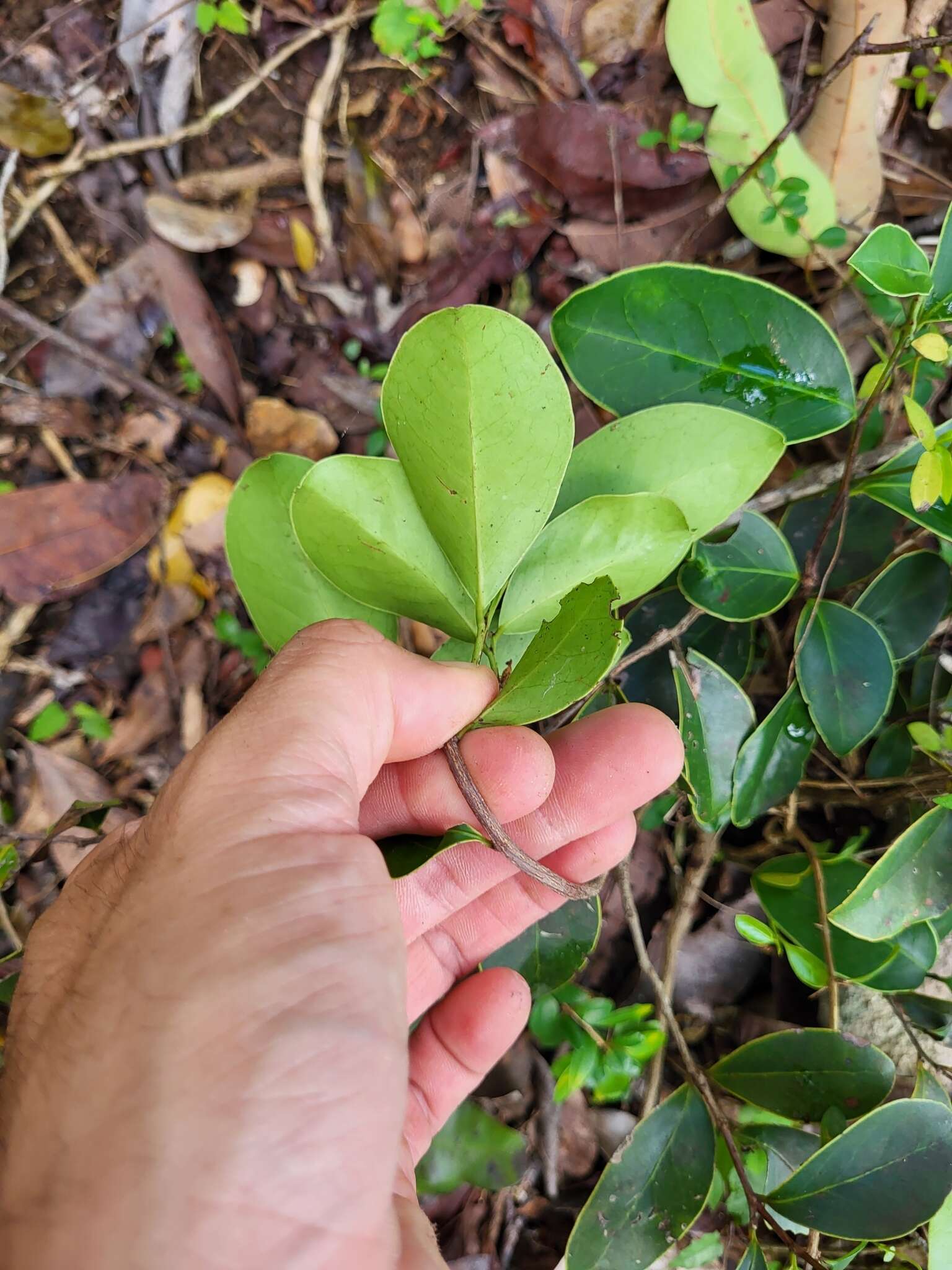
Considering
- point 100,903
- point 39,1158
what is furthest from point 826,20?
point 39,1158

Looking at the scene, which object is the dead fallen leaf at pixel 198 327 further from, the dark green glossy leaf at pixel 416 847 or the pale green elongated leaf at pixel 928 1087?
the pale green elongated leaf at pixel 928 1087

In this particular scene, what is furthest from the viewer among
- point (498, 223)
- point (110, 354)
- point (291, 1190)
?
point (110, 354)

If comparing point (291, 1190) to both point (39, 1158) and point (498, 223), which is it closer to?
point (39, 1158)

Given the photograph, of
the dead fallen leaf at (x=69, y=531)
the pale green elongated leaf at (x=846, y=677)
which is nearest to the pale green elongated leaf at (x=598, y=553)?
the pale green elongated leaf at (x=846, y=677)

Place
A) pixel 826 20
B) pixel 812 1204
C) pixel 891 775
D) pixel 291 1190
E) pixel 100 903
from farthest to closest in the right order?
pixel 826 20, pixel 891 775, pixel 812 1204, pixel 100 903, pixel 291 1190

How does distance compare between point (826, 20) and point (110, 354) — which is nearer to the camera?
point (826, 20)

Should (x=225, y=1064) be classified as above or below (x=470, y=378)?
below

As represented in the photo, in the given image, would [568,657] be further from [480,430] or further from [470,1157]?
[470,1157]

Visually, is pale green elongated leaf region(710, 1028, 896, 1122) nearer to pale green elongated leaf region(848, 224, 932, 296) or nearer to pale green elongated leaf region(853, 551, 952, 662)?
pale green elongated leaf region(853, 551, 952, 662)
